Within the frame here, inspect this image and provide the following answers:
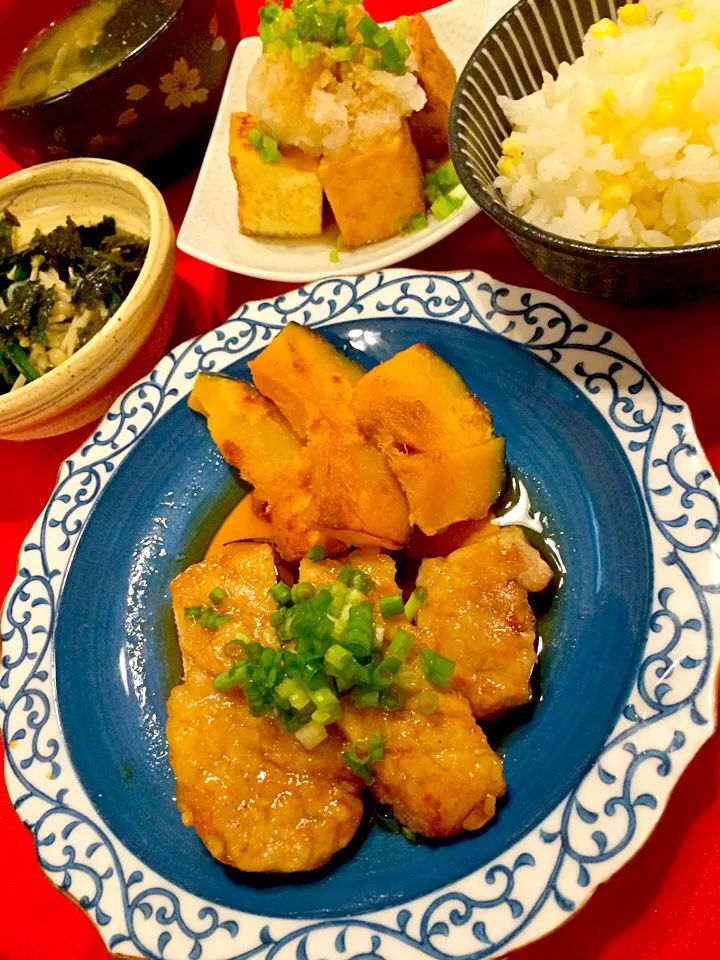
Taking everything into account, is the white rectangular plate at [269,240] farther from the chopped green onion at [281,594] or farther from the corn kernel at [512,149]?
the chopped green onion at [281,594]

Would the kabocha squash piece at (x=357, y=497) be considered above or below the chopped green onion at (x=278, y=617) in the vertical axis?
above

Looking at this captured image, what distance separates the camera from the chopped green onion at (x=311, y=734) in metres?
1.56

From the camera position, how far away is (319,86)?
2.28m

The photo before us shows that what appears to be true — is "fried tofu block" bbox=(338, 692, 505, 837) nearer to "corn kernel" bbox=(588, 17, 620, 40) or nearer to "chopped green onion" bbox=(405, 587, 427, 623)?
"chopped green onion" bbox=(405, 587, 427, 623)

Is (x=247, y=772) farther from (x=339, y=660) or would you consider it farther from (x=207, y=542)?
(x=207, y=542)

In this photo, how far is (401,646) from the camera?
159 cm

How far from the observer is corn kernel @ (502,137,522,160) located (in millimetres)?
1974

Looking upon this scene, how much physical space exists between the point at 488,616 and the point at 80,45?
257 cm

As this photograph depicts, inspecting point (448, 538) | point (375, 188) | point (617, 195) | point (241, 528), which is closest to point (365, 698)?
point (448, 538)

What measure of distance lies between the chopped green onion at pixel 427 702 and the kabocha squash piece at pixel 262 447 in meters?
0.43

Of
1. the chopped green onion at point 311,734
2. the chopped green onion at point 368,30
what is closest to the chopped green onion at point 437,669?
the chopped green onion at point 311,734

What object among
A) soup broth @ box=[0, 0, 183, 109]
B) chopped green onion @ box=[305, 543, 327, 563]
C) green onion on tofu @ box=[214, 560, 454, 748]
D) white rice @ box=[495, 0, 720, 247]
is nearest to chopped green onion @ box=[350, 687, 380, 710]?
green onion on tofu @ box=[214, 560, 454, 748]

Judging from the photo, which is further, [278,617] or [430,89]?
[430,89]

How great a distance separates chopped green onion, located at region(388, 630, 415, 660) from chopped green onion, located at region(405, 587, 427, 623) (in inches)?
3.7
